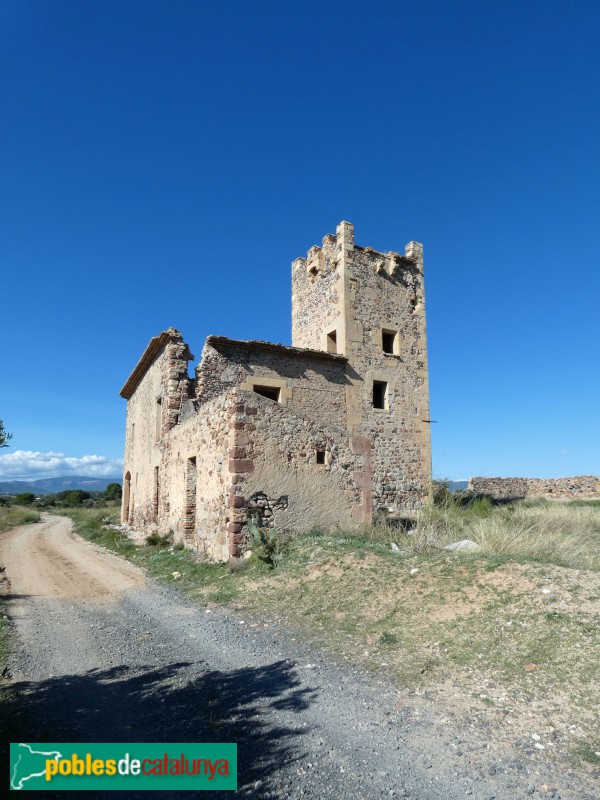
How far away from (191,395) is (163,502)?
349 cm

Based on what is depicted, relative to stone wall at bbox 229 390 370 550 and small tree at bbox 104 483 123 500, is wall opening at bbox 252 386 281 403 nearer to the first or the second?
stone wall at bbox 229 390 370 550

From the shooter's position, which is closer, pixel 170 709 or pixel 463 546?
pixel 170 709

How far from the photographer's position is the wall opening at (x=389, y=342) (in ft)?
57.9

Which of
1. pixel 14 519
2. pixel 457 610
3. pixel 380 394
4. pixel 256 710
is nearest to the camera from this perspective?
pixel 256 710

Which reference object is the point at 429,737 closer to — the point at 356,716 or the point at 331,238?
the point at 356,716

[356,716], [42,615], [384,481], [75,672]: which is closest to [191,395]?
[384,481]

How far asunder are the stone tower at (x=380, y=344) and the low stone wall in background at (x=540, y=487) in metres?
7.79

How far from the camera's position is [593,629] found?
498 cm

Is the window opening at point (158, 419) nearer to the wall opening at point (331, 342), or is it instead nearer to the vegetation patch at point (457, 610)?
the wall opening at point (331, 342)

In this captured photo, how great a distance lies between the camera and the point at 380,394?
678 inches

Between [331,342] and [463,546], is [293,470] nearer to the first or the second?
[463,546]

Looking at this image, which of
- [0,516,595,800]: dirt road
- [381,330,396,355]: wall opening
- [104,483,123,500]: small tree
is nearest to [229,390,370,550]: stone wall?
[0,516,595,800]: dirt road

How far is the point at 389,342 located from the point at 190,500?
8.97 metres

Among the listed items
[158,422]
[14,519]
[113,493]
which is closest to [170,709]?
[158,422]
